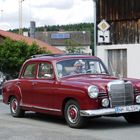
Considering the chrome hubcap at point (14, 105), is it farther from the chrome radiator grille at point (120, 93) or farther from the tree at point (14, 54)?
the tree at point (14, 54)

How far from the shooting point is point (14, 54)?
1220 inches

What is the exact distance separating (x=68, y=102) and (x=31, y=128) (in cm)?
106

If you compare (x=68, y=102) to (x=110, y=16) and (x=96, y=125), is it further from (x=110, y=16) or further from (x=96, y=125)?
(x=110, y=16)

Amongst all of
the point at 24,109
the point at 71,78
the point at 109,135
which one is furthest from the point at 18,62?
the point at 109,135

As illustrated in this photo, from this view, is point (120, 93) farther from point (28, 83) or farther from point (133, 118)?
point (28, 83)

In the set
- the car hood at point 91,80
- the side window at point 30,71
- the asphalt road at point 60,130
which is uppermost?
the side window at point 30,71

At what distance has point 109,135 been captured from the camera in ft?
37.5

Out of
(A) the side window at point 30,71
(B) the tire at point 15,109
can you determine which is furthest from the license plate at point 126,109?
(B) the tire at point 15,109

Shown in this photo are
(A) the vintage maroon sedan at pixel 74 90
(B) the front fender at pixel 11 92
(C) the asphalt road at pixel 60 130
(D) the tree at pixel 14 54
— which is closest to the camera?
(C) the asphalt road at pixel 60 130

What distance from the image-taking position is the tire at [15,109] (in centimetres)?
1533

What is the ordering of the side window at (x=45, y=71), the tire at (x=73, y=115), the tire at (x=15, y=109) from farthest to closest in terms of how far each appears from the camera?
the tire at (x=15, y=109)
the side window at (x=45, y=71)
the tire at (x=73, y=115)

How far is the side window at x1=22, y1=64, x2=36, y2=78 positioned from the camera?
48.0 feet

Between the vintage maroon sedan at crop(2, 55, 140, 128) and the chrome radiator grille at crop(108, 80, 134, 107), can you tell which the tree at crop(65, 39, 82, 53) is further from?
the chrome radiator grille at crop(108, 80, 134, 107)

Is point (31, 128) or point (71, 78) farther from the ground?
point (71, 78)
